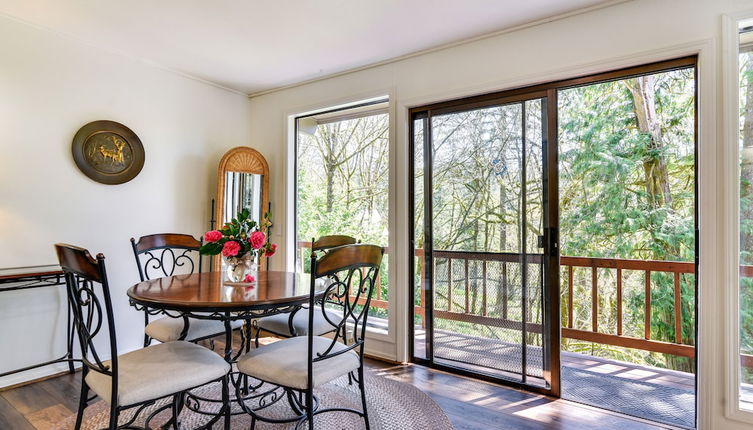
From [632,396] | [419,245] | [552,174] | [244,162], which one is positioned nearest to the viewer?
[552,174]

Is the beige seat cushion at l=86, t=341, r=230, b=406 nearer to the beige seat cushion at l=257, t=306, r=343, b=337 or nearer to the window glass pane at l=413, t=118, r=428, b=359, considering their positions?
the beige seat cushion at l=257, t=306, r=343, b=337

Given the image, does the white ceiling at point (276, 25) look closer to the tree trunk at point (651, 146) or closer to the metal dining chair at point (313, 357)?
the tree trunk at point (651, 146)

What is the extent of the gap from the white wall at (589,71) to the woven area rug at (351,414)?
0.64 m

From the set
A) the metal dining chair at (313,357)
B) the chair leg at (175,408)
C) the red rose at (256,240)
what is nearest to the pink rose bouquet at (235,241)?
the red rose at (256,240)

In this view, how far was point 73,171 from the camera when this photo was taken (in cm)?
289

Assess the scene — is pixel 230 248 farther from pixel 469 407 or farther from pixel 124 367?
pixel 469 407

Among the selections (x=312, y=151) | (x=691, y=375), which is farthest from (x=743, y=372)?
(x=312, y=151)

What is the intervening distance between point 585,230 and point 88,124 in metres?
4.28

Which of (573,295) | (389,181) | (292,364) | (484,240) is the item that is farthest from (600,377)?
(292,364)

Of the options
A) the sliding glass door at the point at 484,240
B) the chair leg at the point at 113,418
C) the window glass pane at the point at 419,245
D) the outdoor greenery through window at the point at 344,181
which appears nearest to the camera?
the chair leg at the point at 113,418

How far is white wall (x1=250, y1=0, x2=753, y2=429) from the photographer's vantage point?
2.05 m

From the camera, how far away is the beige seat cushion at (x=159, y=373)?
1.55 metres

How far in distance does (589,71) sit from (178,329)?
3.03 metres

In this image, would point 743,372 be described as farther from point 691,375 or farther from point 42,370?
point 42,370
